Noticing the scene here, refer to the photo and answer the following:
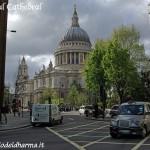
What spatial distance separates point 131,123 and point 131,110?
179cm

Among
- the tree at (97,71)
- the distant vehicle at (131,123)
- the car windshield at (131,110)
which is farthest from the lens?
the tree at (97,71)

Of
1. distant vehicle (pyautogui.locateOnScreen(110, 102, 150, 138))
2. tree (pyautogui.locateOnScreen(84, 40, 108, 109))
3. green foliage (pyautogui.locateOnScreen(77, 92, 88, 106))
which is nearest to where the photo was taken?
distant vehicle (pyautogui.locateOnScreen(110, 102, 150, 138))

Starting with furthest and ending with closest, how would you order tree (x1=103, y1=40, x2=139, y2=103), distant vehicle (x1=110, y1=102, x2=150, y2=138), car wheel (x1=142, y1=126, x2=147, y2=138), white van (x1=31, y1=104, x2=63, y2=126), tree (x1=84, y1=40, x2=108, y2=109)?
tree (x1=84, y1=40, x2=108, y2=109)
tree (x1=103, y1=40, x2=139, y2=103)
white van (x1=31, y1=104, x2=63, y2=126)
car wheel (x1=142, y1=126, x2=147, y2=138)
distant vehicle (x1=110, y1=102, x2=150, y2=138)

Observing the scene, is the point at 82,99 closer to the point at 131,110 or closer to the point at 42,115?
the point at 42,115

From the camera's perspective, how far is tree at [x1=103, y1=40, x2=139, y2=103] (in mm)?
64688

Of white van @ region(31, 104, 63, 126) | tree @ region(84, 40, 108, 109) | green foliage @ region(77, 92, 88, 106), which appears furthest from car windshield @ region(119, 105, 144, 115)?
green foliage @ region(77, 92, 88, 106)

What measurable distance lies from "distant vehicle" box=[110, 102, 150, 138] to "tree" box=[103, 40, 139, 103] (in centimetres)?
3828

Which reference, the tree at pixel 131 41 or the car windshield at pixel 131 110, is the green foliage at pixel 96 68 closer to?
the tree at pixel 131 41

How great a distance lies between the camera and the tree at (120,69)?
64688mm

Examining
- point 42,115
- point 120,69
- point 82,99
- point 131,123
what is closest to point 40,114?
point 42,115

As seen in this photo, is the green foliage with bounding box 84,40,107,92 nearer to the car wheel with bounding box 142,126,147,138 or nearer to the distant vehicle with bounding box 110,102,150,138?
the distant vehicle with bounding box 110,102,150,138

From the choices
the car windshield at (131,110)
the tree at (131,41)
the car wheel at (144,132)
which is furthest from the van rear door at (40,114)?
the tree at (131,41)

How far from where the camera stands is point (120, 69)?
6488cm

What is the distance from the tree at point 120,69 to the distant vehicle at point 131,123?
38.3 meters
